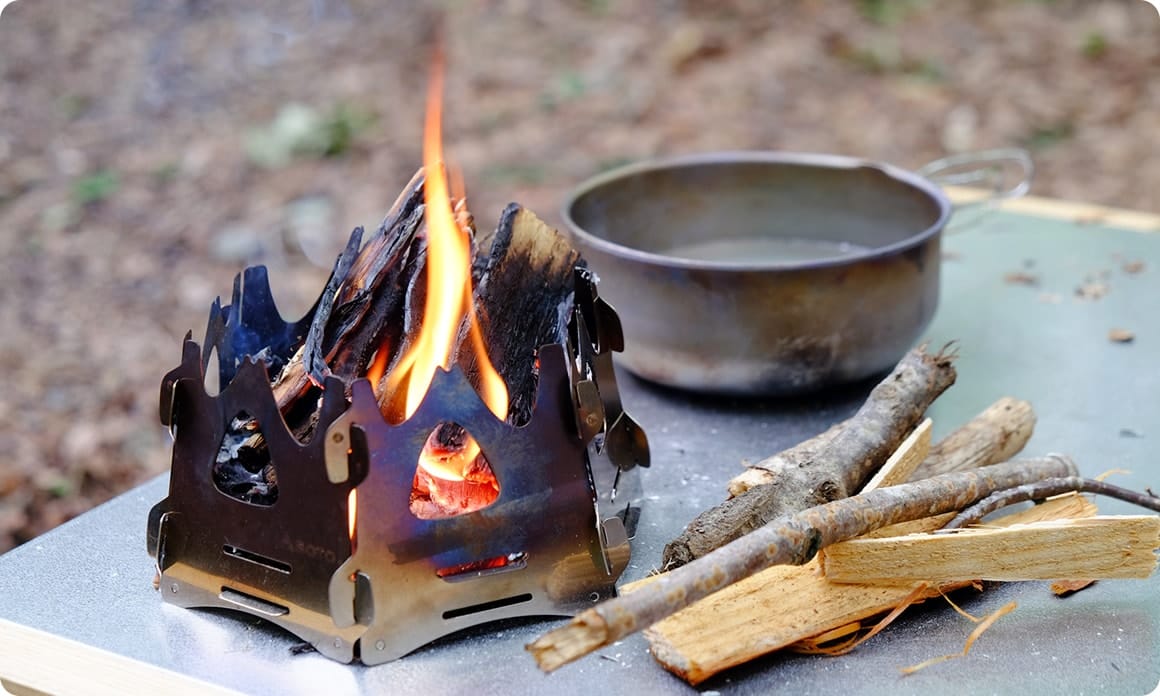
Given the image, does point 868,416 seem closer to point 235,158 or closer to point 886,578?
point 886,578

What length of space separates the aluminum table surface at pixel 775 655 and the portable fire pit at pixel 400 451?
0.16ft

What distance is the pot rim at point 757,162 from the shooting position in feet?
5.35

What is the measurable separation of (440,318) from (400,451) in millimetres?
232

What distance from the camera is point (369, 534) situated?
3.74 ft

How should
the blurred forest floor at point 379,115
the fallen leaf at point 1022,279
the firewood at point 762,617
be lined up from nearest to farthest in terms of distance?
the firewood at point 762,617 < the fallen leaf at point 1022,279 < the blurred forest floor at point 379,115

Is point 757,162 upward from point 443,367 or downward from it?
downward

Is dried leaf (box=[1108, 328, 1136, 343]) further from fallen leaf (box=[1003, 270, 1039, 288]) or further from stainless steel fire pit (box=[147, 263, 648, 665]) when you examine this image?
stainless steel fire pit (box=[147, 263, 648, 665])

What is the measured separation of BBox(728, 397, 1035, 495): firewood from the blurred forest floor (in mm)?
1753

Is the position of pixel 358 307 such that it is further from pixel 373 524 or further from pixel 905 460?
pixel 905 460

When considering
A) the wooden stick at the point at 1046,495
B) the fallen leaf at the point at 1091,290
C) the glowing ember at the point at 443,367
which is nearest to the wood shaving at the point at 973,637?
the wooden stick at the point at 1046,495

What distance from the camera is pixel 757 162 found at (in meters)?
2.12

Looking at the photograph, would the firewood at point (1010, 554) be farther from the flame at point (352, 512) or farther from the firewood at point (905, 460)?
the flame at point (352, 512)

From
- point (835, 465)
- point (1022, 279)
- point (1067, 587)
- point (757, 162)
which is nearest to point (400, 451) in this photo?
point (835, 465)

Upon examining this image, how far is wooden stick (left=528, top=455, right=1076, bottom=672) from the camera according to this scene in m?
0.96
